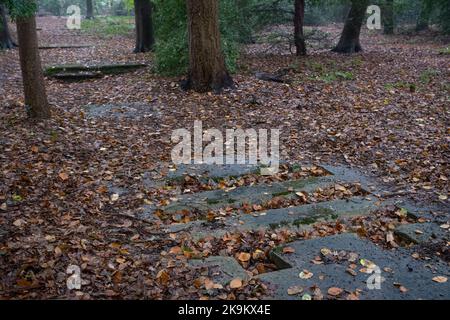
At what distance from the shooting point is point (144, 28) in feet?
53.6

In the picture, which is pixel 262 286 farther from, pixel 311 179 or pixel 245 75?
pixel 245 75

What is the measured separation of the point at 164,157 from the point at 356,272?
3.92 m

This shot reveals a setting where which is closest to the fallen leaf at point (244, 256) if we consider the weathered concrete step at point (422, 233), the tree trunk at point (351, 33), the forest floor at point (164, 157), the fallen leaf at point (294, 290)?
the forest floor at point (164, 157)

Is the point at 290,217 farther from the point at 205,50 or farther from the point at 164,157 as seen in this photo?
the point at 205,50

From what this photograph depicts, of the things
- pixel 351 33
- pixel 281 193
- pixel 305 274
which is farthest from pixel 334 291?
pixel 351 33

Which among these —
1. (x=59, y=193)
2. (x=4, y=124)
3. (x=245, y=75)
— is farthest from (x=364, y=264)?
(x=245, y=75)

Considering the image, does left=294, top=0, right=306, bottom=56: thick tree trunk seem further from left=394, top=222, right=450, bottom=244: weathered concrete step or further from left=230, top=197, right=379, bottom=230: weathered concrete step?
left=394, top=222, right=450, bottom=244: weathered concrete step

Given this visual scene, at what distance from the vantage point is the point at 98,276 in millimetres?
3957

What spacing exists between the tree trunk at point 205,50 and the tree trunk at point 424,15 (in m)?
13.5

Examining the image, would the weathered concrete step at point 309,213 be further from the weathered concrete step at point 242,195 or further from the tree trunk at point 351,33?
the tree trunk at point 351,33

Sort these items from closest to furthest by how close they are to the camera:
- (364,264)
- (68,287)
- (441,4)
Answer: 1. (68,287)
2. (364,264)
3. (441,4)

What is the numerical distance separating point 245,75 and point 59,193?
7.34 meters

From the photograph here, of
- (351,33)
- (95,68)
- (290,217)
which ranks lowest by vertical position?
(290,217)

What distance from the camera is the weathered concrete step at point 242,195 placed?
5520 mm
